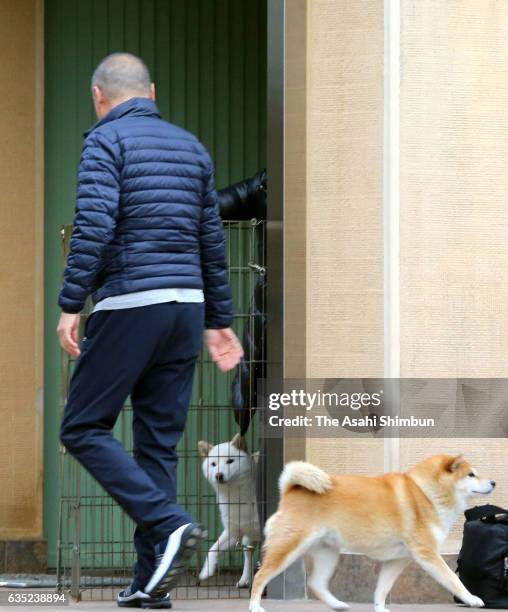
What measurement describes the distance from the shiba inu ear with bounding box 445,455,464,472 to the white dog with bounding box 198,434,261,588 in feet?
4.59

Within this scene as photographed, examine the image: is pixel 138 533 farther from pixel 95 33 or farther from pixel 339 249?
pixel 95 33

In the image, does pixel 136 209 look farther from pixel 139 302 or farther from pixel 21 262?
pixel 21 262

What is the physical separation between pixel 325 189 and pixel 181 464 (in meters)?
2.17

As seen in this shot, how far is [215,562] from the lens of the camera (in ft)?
24.5

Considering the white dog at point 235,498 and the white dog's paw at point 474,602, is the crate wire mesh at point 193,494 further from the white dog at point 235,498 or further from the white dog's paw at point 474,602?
the white dog's paw at point 474,602

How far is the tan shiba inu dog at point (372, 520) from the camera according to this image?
5836 mm

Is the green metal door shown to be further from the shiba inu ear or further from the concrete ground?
the shiba inu ear

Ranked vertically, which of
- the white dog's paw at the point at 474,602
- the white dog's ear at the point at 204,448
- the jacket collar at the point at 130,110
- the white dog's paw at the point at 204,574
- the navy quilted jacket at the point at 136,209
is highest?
the jacket collar at the point at 130,110

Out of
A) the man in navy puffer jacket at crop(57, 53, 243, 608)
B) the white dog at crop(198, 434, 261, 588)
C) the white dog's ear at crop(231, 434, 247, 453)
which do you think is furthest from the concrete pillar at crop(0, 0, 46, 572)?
the man in navy puffer jacket at crop(57, 53, 243, 608)

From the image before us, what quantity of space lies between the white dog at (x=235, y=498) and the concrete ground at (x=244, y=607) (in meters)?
0.59

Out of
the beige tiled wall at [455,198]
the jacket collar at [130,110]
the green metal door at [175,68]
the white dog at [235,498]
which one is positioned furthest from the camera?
→ the green metal door at [175,68]

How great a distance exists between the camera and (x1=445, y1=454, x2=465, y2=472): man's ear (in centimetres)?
612

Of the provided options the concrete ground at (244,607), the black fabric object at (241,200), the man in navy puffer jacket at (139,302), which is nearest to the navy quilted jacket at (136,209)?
the man in navy puffer jacket at (139,302)

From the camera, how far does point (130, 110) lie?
18.9 feet
